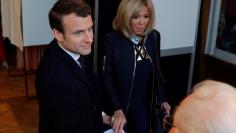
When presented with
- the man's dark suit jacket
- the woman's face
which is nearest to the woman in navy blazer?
the woman's face

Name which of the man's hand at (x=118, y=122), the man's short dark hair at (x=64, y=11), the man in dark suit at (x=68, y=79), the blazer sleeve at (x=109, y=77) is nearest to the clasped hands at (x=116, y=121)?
the man's hand at (x=118, y=122)

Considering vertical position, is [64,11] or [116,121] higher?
[64,11]

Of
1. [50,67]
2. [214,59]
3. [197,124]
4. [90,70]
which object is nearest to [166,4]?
[214,59]

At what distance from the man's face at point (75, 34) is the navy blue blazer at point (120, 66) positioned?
1.72 feet

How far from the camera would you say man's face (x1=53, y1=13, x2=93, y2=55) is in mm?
1570

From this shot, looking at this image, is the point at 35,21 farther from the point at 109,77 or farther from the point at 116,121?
the point at 116,121

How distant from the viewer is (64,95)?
59.5 inches

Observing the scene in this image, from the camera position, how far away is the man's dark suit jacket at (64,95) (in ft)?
4.98

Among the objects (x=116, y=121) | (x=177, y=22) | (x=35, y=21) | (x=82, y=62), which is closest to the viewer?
(x=82, y=62)

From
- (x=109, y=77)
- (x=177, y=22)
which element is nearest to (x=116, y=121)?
(x=109, y=77)

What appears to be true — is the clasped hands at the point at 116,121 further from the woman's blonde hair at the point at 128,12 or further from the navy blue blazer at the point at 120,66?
the woman's blonde hair at the point at 128,12

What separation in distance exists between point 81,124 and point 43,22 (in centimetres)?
219

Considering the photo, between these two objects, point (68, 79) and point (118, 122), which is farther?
point (118, 122)

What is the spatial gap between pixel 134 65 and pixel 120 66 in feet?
0.27
